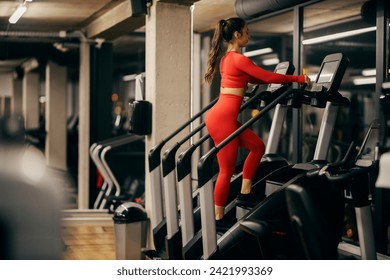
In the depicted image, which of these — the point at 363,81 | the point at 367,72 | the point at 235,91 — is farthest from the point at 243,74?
the point at 367,72

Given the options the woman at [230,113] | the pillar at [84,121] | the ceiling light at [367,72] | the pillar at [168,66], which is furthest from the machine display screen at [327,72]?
the ceiling light at [367,72]

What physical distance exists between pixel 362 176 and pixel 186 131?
8.10 feet

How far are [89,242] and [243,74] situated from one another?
8.61 feet

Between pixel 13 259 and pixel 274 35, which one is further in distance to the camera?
pixel 274 35

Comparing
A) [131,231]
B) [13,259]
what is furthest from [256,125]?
[13,259]

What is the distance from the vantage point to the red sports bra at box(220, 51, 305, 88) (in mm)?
4250

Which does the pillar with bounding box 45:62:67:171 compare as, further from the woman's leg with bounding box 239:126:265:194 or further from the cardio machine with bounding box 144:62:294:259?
the woman's leg with bounding box 239:126:265:194

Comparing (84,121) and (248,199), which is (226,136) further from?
(84,121)

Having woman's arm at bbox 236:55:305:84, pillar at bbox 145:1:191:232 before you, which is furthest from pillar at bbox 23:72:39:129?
woman's arm at bbox 236:55:305:84

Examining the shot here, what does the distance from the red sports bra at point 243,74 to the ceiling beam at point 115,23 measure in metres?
1.97

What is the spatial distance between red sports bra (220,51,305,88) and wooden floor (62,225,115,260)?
1.83 m

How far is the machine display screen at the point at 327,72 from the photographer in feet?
14.1
